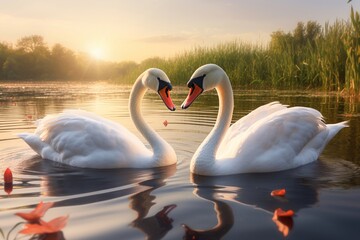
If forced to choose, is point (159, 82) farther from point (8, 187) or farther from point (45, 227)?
point (45, 227)

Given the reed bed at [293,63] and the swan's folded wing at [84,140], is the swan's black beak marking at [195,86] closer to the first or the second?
the swan's folded wing at [84,140]

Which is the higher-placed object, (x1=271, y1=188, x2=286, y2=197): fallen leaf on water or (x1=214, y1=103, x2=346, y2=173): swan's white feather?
(x1=214, y1=103, x2=346, y2=173): swan's white feather

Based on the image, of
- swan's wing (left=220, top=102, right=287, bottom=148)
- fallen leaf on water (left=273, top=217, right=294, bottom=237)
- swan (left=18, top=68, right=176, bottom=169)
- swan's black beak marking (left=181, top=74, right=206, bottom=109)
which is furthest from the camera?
swan's wing (left=220, top=102, right=287, bottom=148)

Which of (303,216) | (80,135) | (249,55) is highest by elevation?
→ (249,55)

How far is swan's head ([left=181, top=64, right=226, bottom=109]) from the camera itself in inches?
212

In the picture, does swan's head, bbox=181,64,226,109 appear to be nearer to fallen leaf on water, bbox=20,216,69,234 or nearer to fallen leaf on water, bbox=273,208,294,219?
fallen leaf on water, bbox=273,208,294,219

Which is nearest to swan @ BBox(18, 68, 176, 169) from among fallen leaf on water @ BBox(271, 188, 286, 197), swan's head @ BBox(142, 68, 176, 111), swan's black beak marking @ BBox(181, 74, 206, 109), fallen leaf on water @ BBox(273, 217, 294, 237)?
swan's head @ BBox(142, 68, 176, 111)

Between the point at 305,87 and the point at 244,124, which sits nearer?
the point at 244,124

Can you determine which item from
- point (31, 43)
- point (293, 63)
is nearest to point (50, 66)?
point (31, 43)

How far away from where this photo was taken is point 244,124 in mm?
6527

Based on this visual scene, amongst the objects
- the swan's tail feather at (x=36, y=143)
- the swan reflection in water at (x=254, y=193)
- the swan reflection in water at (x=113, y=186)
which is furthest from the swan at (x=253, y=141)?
the swan's tail feather at (x=36, y=143)

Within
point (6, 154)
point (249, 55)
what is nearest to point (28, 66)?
point (249, 55)

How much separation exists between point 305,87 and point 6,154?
16021 mm

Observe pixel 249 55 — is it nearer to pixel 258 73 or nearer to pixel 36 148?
pixel 258 73
